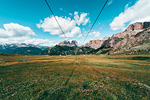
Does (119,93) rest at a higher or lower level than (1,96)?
lower

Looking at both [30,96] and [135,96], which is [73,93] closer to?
[30,96]

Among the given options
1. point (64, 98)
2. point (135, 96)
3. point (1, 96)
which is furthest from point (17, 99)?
point (135, 96)

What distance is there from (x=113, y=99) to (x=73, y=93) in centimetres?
780

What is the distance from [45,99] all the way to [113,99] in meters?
12.9

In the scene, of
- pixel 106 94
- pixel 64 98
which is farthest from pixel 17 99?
pixel 106 94

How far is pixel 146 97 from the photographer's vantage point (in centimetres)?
1192

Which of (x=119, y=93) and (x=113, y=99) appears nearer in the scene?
(x=113, y=99)

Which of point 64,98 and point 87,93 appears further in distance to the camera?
point 87,93

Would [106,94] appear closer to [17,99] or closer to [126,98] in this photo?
[126,98]

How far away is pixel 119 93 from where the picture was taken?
12969 mm

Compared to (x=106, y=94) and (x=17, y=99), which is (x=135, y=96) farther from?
(x=17, y=99)

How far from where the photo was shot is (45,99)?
1140cm

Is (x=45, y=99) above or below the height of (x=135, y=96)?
above

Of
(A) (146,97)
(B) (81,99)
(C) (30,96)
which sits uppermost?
(C) (30,96)
